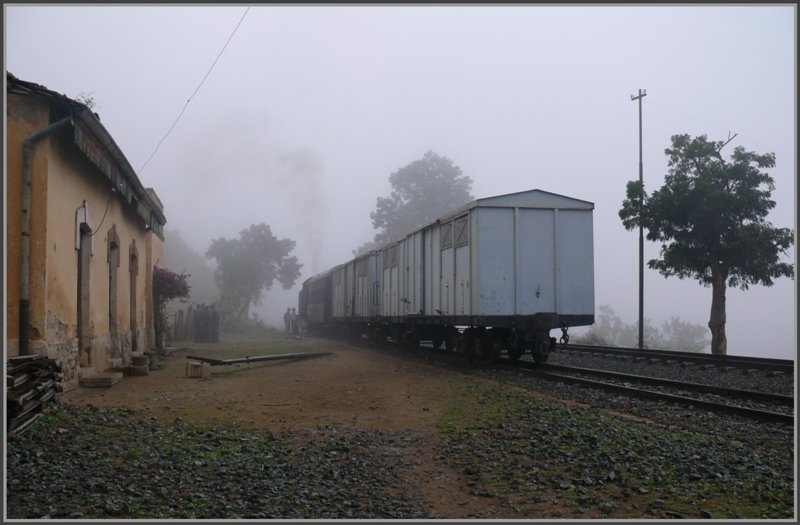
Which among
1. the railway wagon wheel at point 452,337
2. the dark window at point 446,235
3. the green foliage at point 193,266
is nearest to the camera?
the dark window at point 446,235

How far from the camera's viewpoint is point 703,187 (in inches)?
836

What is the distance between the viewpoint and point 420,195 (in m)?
52.8

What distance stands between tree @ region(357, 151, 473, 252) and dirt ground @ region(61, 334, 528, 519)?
3698cm

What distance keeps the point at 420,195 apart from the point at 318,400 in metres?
43.3

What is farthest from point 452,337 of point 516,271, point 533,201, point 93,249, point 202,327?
point 202,327

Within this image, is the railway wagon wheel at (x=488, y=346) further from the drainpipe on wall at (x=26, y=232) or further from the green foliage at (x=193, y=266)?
the green foliage at (x=193, y=266)

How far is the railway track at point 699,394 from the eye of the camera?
841cm

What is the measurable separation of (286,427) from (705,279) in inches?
746

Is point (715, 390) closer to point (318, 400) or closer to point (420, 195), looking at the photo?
Answer: point (318, 400)

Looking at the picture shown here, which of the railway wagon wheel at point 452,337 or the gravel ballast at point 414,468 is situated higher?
the railway wagon wheel at point 452,337

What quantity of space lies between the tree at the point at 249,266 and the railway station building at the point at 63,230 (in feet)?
120

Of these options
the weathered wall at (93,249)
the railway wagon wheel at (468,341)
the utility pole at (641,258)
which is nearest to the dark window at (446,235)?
the railway wagon wheel at (468,341)

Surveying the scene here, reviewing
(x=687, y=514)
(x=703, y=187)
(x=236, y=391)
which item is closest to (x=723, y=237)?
(x=703, y=187)

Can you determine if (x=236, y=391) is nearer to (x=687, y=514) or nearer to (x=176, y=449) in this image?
(x=176, y=449)
